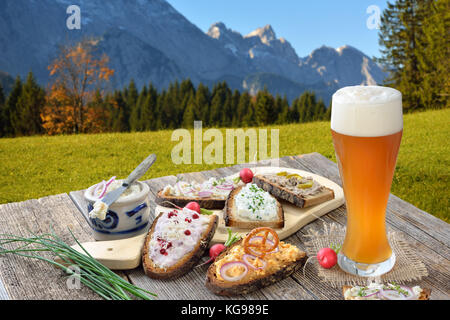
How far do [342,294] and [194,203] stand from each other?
1136mm

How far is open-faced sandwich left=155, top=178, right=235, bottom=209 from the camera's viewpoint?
2896 mm

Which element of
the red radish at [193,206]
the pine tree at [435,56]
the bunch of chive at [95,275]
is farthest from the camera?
the pine tree at [435,56]

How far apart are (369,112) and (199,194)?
143 cm

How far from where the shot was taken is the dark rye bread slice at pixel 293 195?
9.11 feet

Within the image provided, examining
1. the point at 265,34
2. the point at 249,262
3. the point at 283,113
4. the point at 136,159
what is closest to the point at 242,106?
the point at 283,113

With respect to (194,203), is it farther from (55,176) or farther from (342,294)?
(55,176)

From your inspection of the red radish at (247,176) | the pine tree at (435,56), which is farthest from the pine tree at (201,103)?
the red radish at (247,176)

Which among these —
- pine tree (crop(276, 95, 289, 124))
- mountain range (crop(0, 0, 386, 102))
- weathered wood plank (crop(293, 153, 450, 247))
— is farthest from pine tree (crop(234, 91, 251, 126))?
weathered wood plank (crop(293, 153, 450, 247))

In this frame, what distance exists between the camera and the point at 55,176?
26.1ft

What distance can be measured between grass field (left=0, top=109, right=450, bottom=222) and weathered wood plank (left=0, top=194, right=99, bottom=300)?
419 centimetres

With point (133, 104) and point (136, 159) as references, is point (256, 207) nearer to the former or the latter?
point (136, 159)

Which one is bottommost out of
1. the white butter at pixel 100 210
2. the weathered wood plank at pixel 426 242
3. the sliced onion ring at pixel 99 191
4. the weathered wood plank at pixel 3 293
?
the weathered wood plank at pixel 3 293

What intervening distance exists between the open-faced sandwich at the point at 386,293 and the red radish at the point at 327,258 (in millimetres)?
257

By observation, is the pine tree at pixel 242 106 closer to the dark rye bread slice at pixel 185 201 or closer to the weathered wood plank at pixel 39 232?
→ the dark rye bread slice at pixel 185 201
